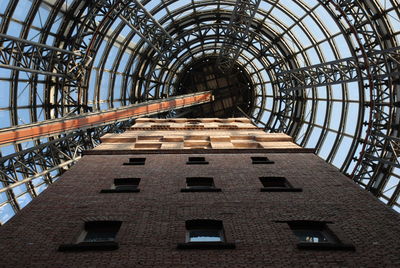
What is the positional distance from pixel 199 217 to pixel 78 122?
12595mm

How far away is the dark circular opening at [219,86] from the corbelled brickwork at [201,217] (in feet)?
89.3

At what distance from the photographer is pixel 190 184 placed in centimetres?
1188

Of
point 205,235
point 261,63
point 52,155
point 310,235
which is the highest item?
point 261,63

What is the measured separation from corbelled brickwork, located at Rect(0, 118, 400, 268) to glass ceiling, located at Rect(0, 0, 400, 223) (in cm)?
1001

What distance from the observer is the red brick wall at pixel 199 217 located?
21.4 feet

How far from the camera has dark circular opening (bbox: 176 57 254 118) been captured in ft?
129

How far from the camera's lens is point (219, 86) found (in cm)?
4162

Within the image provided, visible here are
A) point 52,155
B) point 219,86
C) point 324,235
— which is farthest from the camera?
point 219,86

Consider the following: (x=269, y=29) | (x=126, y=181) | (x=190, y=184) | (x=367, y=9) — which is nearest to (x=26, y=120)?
(x=126, y=181)

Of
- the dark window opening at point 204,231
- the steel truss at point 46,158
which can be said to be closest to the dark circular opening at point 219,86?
the steel truss at point 46,158

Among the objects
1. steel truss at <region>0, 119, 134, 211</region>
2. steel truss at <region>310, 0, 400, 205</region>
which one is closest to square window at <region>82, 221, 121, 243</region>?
steel truss at <region>0, 119, 134, 211</region>

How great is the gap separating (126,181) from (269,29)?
2354 cm

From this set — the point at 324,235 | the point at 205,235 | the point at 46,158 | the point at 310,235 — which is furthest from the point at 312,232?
the point at 46,158

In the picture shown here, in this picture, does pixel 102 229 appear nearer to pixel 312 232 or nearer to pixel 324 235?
pixel 312 232
